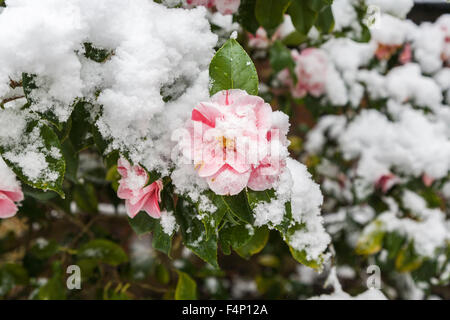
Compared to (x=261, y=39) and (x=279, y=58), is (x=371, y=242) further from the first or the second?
(x=261, y=39)

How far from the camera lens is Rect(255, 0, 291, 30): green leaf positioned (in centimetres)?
81

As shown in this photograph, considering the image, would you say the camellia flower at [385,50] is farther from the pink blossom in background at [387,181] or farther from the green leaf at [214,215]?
the green leaf at [214,215]

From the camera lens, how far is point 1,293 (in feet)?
3.89

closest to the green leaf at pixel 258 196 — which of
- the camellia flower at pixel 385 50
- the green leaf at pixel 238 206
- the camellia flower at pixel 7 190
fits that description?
the green leaf at pixel 238 206

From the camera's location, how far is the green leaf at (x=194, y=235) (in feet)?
2.07

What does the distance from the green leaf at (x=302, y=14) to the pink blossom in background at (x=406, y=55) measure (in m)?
0.99

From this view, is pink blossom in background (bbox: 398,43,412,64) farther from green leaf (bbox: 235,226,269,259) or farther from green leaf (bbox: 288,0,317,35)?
green leaf (bbox: 235,226,269,259)

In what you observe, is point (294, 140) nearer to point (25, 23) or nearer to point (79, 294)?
point (79, 294)

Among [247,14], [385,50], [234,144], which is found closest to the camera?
[234,144]

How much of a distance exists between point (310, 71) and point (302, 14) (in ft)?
2.07

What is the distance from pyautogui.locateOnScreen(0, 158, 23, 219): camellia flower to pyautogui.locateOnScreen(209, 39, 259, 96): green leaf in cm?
39

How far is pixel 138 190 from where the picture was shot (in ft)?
2.03

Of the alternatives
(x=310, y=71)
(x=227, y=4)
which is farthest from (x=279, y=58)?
(x=227, y=4)
